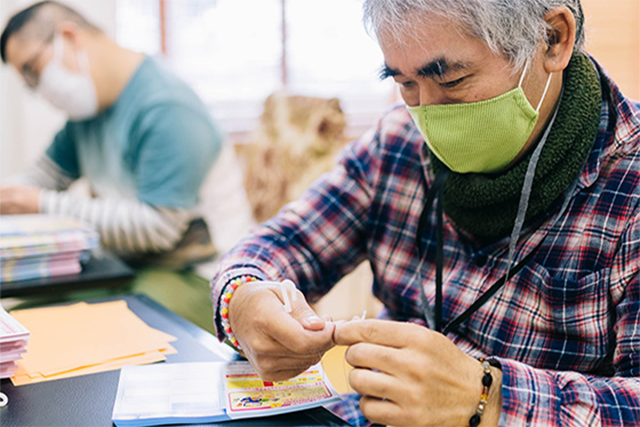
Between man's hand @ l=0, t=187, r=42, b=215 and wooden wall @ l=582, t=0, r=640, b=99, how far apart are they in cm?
219

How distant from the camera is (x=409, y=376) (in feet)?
2.14

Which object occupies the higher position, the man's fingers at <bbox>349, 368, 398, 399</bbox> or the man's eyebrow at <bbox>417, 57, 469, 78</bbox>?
the man's eyebrow at <bbox>417, 57, 469, 78</bbox>

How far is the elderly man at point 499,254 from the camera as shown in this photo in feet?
2.24

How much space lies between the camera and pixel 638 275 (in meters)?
0.78

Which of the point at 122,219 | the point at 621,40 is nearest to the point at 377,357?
the point at 122,219

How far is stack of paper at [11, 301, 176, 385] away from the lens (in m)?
0.85

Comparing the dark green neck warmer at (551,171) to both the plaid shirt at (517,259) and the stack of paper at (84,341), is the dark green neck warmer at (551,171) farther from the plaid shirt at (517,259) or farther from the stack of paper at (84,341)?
the stack of paper at (84,341)

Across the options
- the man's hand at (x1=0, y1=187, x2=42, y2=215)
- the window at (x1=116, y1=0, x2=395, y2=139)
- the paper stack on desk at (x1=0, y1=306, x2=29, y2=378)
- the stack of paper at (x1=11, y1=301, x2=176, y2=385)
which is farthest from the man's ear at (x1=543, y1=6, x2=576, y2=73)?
the window at (x1=116, y1=0, x2=395, y2=139)

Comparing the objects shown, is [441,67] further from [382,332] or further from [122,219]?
[122,219]

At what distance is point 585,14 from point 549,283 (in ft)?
1.35

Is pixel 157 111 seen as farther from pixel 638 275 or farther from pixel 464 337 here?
pixel 638 275

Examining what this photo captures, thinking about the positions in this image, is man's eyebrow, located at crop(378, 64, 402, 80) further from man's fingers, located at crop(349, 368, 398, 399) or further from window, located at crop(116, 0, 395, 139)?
window, located at crop(116, 0, 395, 139)

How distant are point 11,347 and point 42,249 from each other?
0.58 metres

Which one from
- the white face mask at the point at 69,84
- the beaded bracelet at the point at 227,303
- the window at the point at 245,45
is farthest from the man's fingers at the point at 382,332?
the window at the point at 245,45
